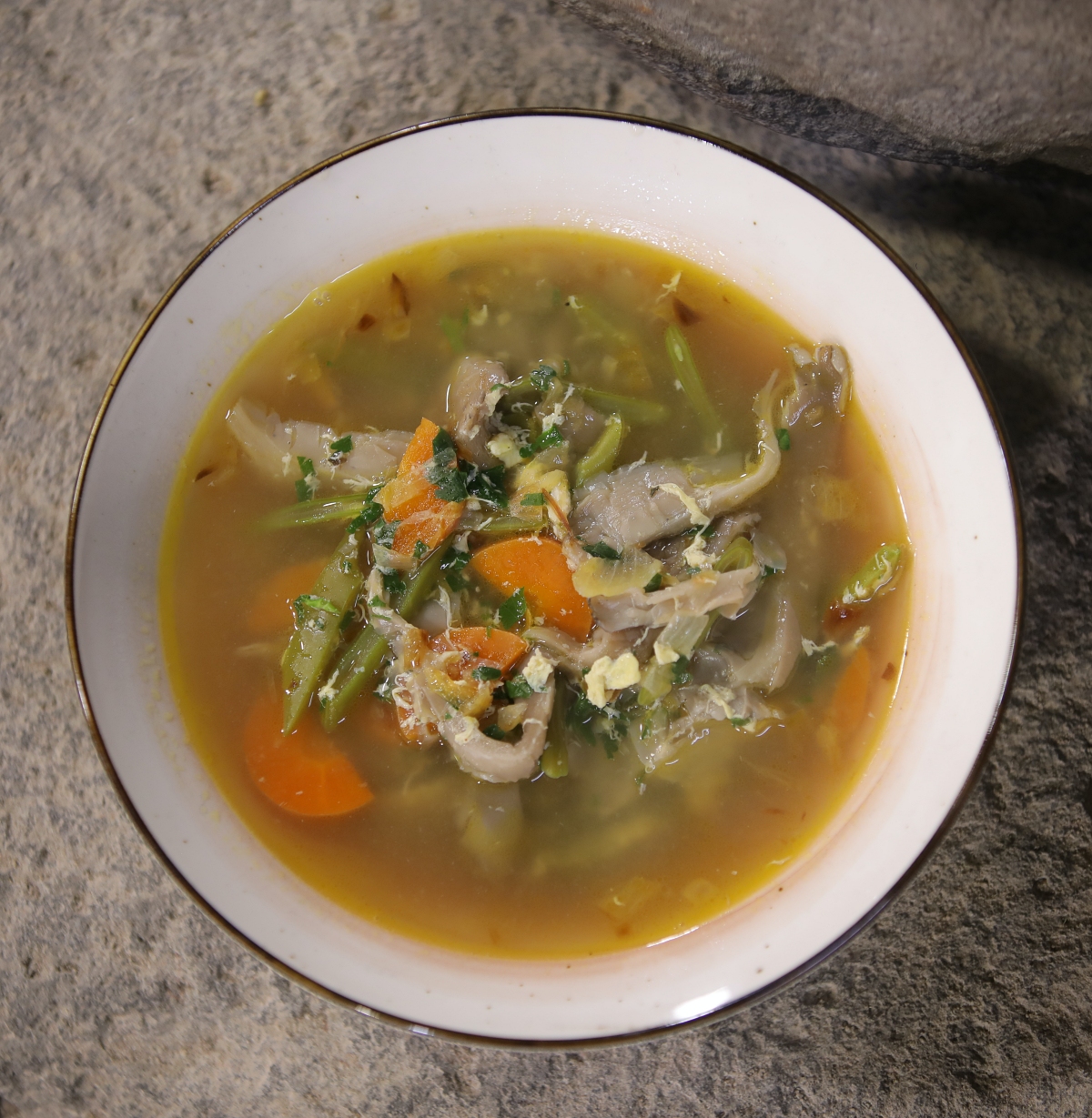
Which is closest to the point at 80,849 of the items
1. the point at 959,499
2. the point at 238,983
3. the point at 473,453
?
the point at 238,983

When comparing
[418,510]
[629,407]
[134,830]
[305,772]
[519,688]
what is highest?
[629,407]

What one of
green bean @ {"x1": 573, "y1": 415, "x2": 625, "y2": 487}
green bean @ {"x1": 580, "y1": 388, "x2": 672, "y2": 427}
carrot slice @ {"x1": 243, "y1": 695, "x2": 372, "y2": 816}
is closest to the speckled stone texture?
carrot slice @ {"x1": 243, "y1": 695, "x2": 372, "y2": 816}

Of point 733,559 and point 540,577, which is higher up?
point 733,559

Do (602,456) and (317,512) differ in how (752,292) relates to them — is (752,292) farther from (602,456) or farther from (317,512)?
(317,512)

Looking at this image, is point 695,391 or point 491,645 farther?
point 695,391

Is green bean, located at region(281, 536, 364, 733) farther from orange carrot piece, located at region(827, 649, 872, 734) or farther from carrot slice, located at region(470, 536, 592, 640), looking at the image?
orange carrot piece, located at region(827, 649, 872, 734)

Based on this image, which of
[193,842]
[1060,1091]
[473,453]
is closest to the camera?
[193,842]

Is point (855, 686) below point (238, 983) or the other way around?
the other way around

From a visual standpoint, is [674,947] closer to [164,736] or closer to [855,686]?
[855,686]

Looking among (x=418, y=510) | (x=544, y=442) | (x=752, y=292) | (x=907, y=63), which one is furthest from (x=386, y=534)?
(x=907, y=63)
